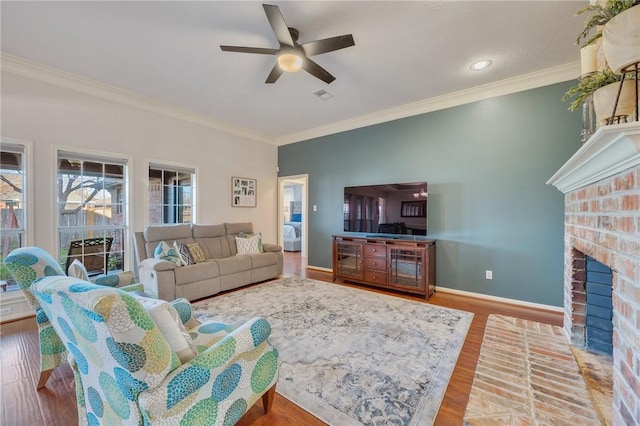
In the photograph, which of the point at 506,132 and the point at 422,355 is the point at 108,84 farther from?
the point at 506,132

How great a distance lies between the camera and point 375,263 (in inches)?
160

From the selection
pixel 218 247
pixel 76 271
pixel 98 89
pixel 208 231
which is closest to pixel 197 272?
pixel 218 247

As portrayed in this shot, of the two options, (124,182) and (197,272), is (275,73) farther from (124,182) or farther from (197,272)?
(124,182)

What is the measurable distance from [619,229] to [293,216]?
8586 mm

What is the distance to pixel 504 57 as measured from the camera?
2.84m

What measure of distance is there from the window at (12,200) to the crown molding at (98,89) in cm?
86

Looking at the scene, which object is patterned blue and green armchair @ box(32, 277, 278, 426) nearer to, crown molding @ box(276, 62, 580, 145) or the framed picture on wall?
crown molding @ box(276, 62, 580, 145)

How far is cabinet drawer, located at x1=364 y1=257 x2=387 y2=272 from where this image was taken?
3986mm

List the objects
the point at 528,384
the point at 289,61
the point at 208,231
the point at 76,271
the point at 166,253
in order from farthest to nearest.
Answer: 1. the point at 208,231
2. the point at 166,253
3. the point at 289,61
4. the point at 76,271
5. the point at 528,384

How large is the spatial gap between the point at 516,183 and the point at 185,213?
202 inches

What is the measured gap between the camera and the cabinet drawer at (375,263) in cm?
399

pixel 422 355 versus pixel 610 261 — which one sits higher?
pixel 610 261

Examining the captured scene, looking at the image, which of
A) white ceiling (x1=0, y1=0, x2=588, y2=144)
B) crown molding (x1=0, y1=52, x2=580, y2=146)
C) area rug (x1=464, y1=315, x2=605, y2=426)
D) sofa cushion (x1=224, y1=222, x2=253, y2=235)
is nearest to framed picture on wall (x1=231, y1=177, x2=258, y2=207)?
sofa cushion (x1=224, y1=222, x2=253, y2=235)

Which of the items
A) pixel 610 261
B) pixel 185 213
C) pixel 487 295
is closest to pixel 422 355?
pixel 610 261
